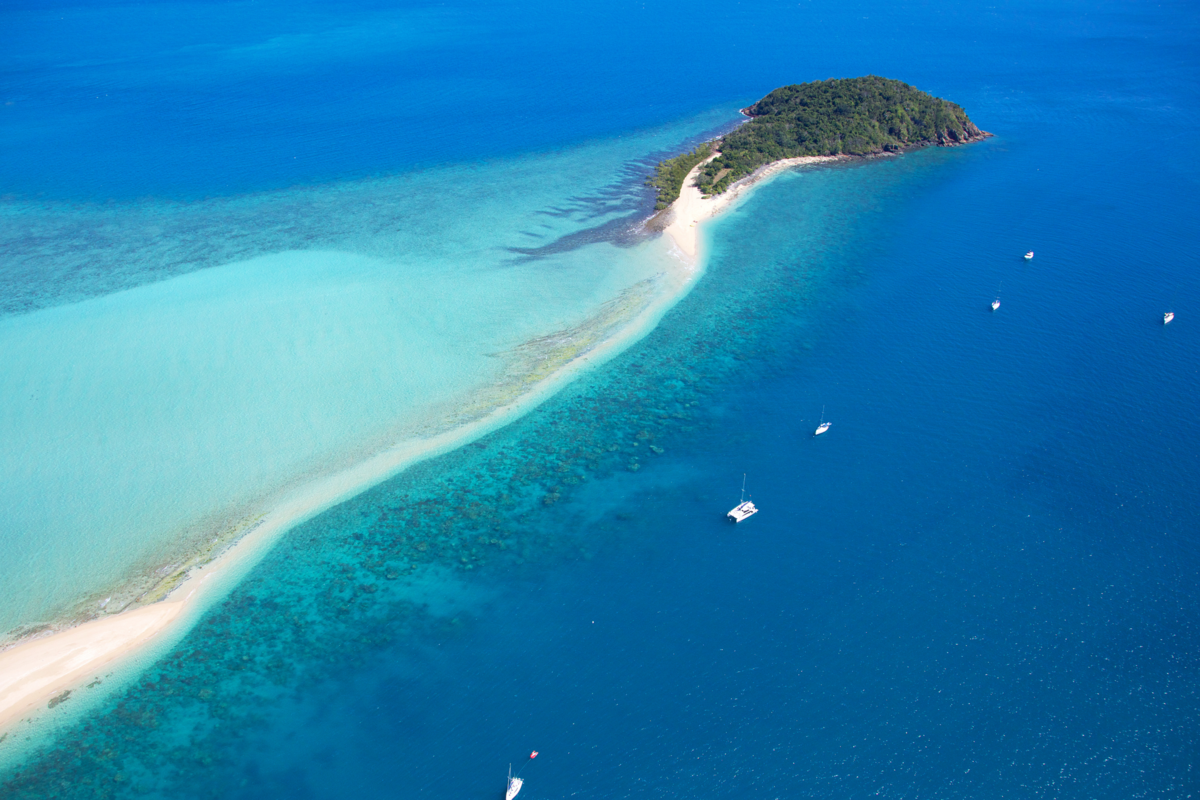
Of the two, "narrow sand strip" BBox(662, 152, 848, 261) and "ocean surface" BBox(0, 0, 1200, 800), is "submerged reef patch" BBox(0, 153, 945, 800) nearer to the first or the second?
"ocean surface" BBox(0, 0, 1200, 800)

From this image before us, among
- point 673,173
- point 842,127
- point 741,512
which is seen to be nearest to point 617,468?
point 741,512

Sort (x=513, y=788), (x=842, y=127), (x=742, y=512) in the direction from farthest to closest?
1. (x=842, y=127)
2. (x=742, y=512)
3. (x=513, y=788)

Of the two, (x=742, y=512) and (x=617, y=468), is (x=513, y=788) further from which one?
(x=617, y=468)

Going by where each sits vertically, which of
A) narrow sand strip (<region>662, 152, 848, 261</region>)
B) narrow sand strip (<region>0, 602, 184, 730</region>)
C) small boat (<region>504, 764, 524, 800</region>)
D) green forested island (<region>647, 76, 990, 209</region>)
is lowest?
small boat (<region>504, 764, 524, 800</region>)

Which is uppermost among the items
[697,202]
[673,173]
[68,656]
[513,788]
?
[673,173]

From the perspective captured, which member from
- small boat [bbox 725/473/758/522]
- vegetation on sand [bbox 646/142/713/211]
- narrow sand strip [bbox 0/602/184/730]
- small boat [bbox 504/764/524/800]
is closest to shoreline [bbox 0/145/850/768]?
narrow sand strip [bbox 0/602/184/730]

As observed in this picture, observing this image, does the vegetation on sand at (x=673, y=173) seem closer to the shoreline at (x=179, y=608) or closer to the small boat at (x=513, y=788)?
the shoreline at (x=179, y=608)
